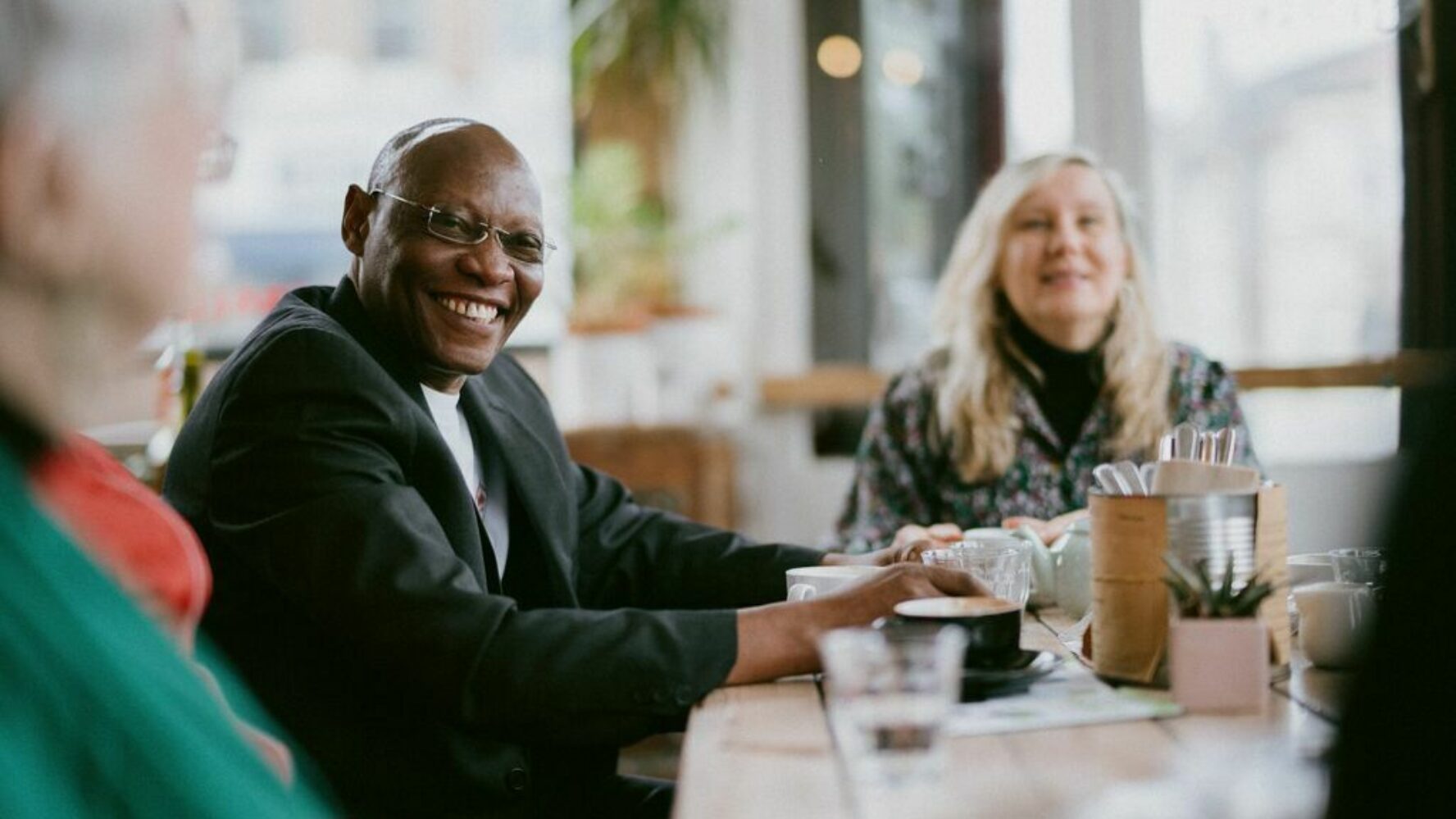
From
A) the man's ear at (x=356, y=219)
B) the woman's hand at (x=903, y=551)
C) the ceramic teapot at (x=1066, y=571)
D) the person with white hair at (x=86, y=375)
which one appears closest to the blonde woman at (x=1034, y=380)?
the woman's hand at (x=903, y=551)

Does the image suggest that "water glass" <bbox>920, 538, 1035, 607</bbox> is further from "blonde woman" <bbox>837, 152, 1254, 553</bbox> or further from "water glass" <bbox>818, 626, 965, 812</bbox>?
"blonde woman" <bbox>837, 152, 1254, 553</bbox>

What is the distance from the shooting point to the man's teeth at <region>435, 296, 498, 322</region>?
5.42 feet

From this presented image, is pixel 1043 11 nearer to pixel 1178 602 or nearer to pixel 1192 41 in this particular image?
pixel 1192 41

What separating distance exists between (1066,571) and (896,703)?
722 millimetres

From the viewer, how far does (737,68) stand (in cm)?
413

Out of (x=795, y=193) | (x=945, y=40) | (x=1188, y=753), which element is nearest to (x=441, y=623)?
(x=1188, y=753)

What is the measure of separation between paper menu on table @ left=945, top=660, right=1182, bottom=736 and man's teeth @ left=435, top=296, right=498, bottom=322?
2.59 feet

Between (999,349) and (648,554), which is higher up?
(999,349)

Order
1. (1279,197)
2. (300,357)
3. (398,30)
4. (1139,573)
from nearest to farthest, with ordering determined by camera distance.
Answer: (1139,573) → (300,357) → (1279,197) → (398,30)

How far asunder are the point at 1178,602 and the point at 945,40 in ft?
10.9

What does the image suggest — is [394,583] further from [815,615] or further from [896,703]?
[896,703]

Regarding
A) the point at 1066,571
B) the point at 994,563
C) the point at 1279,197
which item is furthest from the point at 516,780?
the point at 1279,197

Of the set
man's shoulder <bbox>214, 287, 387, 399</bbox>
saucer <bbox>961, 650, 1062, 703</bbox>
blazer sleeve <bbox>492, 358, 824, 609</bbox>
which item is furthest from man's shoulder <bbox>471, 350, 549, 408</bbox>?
saucer <bbox>961, 650, 1062, 703</bbox>

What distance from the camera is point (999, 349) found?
8.14 ft
